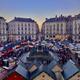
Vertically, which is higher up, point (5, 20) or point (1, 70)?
point (5, 20)

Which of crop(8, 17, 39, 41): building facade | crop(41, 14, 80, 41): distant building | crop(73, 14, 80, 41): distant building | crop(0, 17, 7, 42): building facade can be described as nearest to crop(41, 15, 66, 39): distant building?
crop(41, 14, 80, 41): distant building

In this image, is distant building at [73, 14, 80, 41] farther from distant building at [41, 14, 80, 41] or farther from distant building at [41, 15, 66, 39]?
distant building at [41, 15, 66, 39]

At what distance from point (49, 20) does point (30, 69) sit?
173 feet

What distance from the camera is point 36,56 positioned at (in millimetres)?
27047

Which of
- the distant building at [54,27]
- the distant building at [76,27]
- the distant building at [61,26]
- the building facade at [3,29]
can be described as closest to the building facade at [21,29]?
the building facade at [3,29]

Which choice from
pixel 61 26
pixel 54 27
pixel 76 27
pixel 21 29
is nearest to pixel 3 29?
pixel 21 29

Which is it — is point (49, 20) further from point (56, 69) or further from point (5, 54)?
point (56, 69)

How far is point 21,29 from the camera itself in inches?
2687

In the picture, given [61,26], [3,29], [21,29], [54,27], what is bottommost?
[3,29]

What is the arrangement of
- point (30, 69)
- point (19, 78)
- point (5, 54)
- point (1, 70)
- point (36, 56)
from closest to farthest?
point (19, 78)
point (30, 69)
point (1, 70)
point (36, 56)
point (5, 54)

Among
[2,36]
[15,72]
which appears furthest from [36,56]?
[2,36]

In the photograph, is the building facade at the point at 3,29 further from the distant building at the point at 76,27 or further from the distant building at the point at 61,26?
the distant building at the point at 76,27

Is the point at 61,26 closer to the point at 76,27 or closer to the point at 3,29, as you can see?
the point at 76,27

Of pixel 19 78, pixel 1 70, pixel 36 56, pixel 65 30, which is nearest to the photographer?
pixel 19 78
